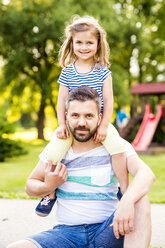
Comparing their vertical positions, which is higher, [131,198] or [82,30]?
[82,30]

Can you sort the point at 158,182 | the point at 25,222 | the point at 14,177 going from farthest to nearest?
the point at 14,177 → the point at 158,182 → the point at 25,222

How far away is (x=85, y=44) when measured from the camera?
125 inches

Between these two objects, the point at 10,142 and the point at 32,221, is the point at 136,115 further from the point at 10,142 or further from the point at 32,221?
the point at 32,221

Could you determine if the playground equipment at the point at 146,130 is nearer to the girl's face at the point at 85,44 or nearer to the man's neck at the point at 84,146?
the girl's face at the point at 85,44

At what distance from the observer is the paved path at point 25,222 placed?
357cm

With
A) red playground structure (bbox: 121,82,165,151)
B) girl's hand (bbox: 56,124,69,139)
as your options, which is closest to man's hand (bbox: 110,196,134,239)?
girl's hand (bbox: 56,124,69,139)

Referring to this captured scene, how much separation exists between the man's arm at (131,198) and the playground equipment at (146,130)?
11.2 metres

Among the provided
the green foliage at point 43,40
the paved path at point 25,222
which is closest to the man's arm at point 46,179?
the paved path at point 25,222

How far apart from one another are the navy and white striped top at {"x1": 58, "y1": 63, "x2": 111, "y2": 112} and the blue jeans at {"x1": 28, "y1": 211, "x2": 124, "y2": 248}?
41.8 inches

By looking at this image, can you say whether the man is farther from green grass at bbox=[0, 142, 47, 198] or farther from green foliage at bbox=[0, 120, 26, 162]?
green foliage at bbox=[0, 120, 26, 162]

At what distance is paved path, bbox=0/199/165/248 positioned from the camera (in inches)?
140

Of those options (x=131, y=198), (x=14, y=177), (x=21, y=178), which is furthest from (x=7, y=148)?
(x=131, y=198)

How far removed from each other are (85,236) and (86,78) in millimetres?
1288

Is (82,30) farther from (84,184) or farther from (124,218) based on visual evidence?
(124,218)
